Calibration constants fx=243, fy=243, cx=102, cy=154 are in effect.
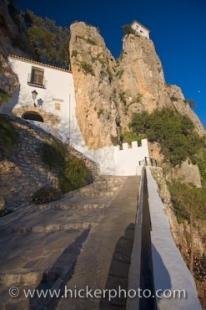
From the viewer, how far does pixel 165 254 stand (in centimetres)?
301

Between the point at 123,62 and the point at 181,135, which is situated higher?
the point at 123,62

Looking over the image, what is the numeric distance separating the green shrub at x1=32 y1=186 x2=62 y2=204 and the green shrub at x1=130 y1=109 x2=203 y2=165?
14.5m

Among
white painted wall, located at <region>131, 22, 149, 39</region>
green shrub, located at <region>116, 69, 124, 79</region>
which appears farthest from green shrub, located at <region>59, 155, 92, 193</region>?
white painted wall, located at <region>131, 22, 149, 39</region>

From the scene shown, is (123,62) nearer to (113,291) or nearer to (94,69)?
(94,69)

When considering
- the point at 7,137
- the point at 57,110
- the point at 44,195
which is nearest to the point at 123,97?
the point at 57,110

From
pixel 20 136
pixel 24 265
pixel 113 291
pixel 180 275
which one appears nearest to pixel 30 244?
pixel 24 265

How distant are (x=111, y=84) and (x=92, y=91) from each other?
403 cm

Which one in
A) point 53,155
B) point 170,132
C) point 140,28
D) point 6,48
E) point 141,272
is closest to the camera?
point 141,272

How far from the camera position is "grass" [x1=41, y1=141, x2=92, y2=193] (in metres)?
12.6

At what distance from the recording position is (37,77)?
20.9 metres

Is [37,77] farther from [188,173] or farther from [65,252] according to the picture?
[65,252]

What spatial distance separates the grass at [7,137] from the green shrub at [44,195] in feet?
7.52

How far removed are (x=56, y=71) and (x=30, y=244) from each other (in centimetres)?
1972

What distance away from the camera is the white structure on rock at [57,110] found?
1816 cm
